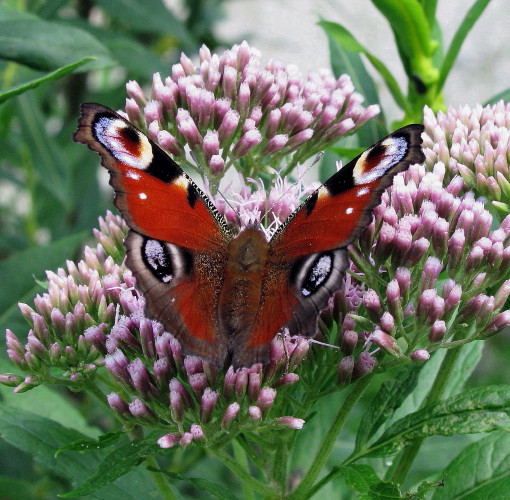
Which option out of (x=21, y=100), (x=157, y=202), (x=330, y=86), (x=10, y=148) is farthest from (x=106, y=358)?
(x=10, y=148)

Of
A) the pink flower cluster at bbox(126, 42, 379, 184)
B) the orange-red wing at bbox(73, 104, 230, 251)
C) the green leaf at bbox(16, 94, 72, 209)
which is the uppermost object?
the green leaf at bbox(16, 94, 72, 209)

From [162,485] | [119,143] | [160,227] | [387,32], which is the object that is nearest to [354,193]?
[160,227]

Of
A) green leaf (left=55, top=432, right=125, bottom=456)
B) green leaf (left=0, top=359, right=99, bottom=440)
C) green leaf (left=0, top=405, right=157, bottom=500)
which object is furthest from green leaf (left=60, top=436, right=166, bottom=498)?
green leaf (left=0, top=359, right=99, bottom=440)

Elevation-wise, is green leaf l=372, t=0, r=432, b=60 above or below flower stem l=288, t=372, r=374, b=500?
above

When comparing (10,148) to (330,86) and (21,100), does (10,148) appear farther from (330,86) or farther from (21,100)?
(330,86)

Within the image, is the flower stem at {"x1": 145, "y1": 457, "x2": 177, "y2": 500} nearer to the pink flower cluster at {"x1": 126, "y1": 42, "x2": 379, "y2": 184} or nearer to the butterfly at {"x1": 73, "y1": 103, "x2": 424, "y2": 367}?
the butterfly at {"x1": 73, "y1": 103, "x2": 424, "y2": 367}

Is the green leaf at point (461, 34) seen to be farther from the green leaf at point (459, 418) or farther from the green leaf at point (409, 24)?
the green leaf at point (459, 418)

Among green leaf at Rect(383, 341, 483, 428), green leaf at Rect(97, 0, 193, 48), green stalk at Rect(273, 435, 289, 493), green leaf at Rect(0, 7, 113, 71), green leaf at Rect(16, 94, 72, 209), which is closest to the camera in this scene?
green stalk at Rect(273, 435, 289, 493)
